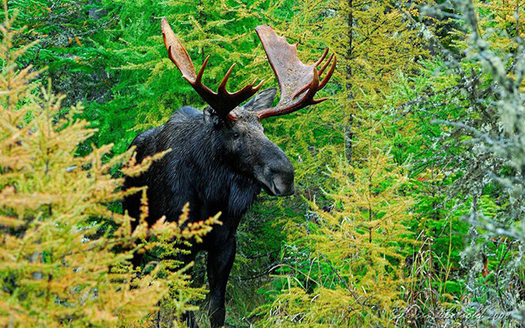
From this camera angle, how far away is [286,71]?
6.37 m

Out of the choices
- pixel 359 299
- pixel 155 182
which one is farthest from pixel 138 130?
pixel 359 299

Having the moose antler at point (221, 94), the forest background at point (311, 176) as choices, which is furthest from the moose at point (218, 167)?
the forest background at point (311, 176)

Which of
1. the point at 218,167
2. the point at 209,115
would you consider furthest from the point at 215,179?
the point at 209,115

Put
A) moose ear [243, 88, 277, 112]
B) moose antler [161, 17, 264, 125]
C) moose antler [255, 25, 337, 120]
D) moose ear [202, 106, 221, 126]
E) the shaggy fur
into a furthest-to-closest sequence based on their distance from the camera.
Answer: moose ear [243, 88, 277, 112] < moose antler [255, 25, 337, 120] < moose ear [202, 106, 221, 126] < the shaggy fur < moose antler [161, 17, 264, 125]

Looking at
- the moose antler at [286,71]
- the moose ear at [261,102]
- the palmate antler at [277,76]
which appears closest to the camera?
the palmate antler at [277,76]

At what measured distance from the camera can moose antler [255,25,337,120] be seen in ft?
19.1

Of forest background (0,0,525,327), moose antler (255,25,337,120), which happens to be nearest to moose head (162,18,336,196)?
moose antler (255,25,337,120)

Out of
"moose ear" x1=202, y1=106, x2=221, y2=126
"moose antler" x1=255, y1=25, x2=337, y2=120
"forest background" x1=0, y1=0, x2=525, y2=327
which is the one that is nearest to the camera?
"forest background" x1=0, y1=0, x2=525, y2=327

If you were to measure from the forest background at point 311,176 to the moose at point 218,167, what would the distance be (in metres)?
0.33

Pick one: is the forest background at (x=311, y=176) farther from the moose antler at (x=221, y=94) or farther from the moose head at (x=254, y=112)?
the moose antler at (x=221, y=94)

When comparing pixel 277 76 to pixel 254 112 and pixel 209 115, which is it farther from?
pixel 209 115

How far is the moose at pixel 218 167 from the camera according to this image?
5172 millimetres

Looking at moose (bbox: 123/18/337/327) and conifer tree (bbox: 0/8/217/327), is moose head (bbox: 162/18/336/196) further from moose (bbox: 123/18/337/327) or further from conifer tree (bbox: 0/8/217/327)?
conifer tree (bbox: 0/8/217/327)

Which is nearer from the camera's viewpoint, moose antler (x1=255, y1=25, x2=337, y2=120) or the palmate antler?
the palmate antler
